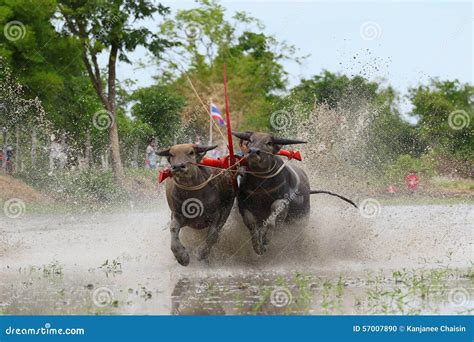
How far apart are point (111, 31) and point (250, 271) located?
2131 centimetres

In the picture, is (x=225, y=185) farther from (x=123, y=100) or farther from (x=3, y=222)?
(x=123, y=100)

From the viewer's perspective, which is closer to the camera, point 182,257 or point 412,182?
point 182,257

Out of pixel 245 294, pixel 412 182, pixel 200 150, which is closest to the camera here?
pixel 245 294

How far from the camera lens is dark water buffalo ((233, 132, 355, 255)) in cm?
1377

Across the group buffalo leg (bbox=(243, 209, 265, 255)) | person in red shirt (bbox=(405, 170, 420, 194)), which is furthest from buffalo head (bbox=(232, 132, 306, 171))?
person in red shirt (bbox=(405, 170, 420, 194))

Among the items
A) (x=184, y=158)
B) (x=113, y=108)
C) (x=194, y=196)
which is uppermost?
(x=113, y=108)

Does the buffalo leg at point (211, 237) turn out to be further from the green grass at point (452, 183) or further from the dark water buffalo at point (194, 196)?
the green grass at point (452, 183)

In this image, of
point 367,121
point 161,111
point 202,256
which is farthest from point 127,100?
point 202,256

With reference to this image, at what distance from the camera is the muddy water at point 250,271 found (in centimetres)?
1048

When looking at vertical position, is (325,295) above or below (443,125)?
below

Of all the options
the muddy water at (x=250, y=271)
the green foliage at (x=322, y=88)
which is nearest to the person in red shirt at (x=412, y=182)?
the green foliage at (x=322, y=88)

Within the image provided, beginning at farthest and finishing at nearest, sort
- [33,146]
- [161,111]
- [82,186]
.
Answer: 1. [161,111]
2. [33,146]
3. [82,186]

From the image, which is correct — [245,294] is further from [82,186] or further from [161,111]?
[161,111]

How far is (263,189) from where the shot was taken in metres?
14.0
